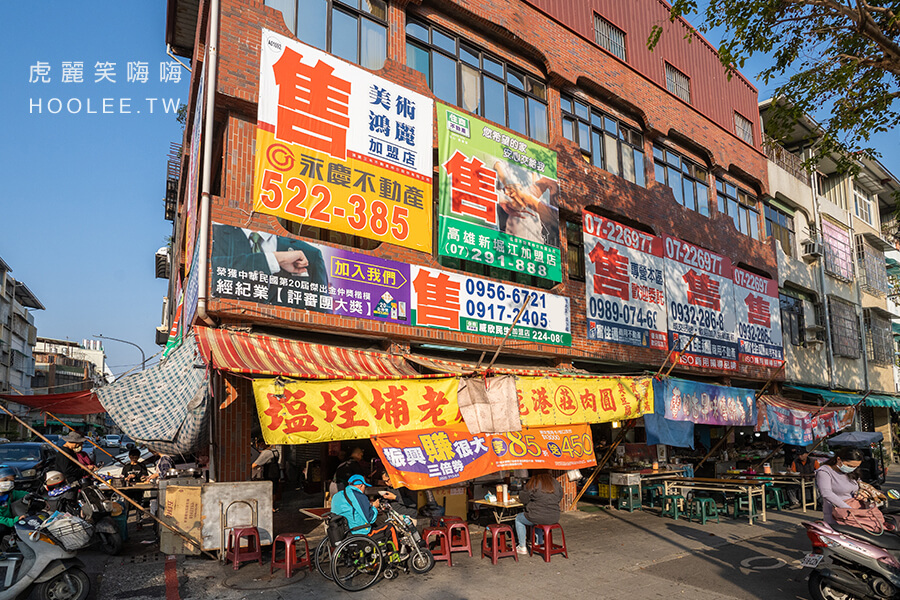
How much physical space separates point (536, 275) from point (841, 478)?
7.51m

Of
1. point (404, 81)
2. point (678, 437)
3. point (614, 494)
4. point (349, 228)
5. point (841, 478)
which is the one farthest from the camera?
point (614, 494)

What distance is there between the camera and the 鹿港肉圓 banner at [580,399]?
10.4 m

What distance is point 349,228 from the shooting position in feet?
35.7

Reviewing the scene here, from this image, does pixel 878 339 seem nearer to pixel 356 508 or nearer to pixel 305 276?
pixel 305 276

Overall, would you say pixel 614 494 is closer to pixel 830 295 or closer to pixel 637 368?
pixel 637 368

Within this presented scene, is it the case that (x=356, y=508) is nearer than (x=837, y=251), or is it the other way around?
(x=356, y=508)

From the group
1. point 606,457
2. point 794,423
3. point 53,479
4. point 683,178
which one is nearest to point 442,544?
point 606,457

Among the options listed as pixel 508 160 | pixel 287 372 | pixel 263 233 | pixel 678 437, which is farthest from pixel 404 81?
pixel 678 437

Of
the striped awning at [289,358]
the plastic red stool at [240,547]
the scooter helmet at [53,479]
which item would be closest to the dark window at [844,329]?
the striped awning at [289,358]

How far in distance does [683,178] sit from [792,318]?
29.8ft

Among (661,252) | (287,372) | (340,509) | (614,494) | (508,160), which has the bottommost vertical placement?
(614,494)

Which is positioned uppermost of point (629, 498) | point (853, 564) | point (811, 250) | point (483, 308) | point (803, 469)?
point (811, 250)

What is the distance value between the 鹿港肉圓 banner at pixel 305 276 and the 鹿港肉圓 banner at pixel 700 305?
9.82 meters

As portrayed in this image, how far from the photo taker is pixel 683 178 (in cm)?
2080
